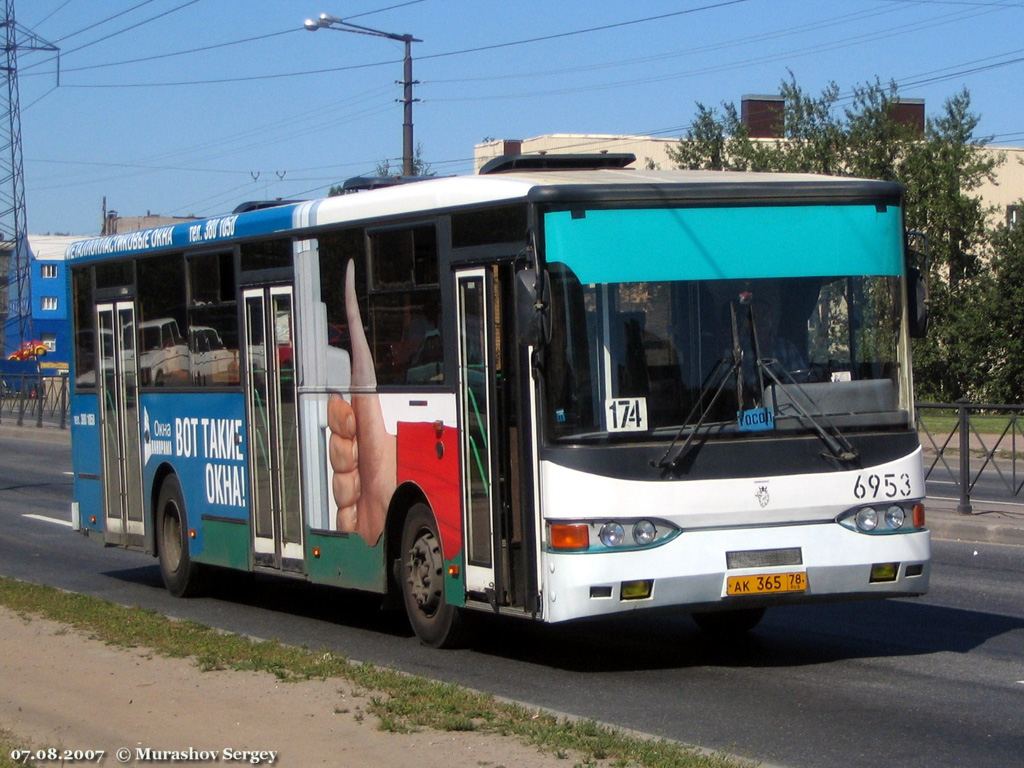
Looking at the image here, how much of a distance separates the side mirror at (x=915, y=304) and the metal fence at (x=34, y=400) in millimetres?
34734

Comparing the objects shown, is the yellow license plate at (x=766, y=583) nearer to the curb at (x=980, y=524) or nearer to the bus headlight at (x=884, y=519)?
the bus headlight at (x=884, y=519)

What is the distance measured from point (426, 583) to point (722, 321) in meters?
2.75

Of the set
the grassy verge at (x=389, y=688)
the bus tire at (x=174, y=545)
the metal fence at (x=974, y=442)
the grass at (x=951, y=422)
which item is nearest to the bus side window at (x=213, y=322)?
the bus tire at (x=174, y=545)

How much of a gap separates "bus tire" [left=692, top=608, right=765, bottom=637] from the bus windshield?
75.4 inches

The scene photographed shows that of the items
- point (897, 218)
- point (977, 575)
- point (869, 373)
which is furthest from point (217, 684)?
point (977, 575)

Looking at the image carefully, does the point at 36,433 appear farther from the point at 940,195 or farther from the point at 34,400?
the point at 940,195

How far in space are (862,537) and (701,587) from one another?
40.5 inches

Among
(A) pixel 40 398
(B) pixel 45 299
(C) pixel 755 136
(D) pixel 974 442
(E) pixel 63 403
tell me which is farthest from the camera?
(B) pixel 45 299

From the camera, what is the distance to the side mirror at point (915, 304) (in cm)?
978

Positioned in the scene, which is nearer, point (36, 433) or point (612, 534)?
point (612, 534)

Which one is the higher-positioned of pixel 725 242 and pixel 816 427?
pixel 725 242

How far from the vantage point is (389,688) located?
8.36 m

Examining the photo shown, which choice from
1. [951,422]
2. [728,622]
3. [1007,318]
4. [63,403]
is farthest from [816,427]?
[1007,318]

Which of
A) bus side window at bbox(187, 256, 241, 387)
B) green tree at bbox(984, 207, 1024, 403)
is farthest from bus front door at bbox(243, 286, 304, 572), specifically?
green tree at bbox(984, 207, 1024, 403)
